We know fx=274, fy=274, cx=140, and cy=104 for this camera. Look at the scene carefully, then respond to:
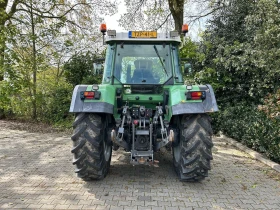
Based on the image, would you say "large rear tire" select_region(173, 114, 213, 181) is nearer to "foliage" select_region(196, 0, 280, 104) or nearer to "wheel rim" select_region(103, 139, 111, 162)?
"wheel rim" select_region(103, 139, 111, 162)

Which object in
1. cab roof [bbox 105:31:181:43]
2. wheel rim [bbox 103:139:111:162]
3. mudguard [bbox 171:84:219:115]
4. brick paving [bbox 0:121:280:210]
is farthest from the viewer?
cab roof [bbox 105:31:181:43]

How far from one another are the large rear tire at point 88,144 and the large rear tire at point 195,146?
1.26m

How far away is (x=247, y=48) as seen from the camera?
28.1 ft

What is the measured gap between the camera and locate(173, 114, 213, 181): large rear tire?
3.99 metres

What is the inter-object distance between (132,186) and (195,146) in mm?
1165

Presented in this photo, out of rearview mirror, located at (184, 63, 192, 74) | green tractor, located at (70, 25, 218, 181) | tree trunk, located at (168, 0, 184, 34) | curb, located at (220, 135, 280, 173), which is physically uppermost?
tree trunk, located at (168, 0, 184, 34)

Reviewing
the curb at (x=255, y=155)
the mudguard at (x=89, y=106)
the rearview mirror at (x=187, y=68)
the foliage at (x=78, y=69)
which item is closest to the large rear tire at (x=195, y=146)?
the mudguard at (x=89, y=106)

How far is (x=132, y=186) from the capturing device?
4246mm

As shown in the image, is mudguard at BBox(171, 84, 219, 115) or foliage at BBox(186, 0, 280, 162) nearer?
mudguard at BBox(171, 84, 219, 115)

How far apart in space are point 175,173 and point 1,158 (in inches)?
152

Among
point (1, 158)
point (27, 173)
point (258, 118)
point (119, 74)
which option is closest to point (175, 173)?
point (119, 74)

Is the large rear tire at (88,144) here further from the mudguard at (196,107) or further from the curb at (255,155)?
the curb at (255,155)

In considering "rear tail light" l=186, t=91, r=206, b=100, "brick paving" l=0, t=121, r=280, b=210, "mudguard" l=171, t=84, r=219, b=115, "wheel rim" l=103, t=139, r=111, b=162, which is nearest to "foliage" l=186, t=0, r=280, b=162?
"brick paving" l=0, t=121, r=280, b=210

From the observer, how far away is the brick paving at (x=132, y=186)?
3619 millimetres
